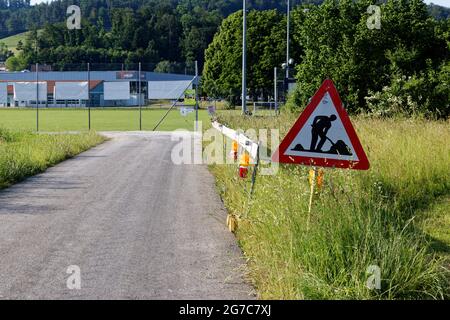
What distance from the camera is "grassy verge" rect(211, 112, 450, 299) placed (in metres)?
5.66

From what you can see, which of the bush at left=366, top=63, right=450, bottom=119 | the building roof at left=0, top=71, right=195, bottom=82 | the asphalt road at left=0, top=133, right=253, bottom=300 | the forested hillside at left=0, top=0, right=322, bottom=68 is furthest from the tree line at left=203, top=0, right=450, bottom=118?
the forested hillside at left=0, top=0, right=322, bottom=68

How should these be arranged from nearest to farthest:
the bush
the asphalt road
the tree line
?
the asphalt road, the bush, the tree line

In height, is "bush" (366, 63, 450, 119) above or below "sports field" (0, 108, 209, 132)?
above

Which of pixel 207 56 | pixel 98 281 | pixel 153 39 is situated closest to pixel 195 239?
pixel 98 281

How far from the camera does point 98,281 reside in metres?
6.41

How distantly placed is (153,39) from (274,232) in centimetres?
12763

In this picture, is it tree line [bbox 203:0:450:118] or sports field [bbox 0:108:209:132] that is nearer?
tree line [bbox 203:0:450:118]

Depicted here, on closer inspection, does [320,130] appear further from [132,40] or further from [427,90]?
[132,40]

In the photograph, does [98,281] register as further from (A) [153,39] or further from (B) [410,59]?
(A) [153,39]

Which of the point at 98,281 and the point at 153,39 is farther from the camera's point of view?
the point at 153,39

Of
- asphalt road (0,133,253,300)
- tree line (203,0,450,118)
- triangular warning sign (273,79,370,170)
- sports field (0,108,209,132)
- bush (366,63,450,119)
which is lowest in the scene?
asphalt road (0,133,253,300)

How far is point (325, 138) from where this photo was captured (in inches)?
274

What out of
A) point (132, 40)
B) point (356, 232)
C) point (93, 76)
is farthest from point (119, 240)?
point (132, 40)

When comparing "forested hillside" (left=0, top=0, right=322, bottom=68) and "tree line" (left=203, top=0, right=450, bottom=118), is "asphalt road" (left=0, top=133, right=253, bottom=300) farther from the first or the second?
"forested hillside" (left=0, top=0, right=322, bottom=68)
